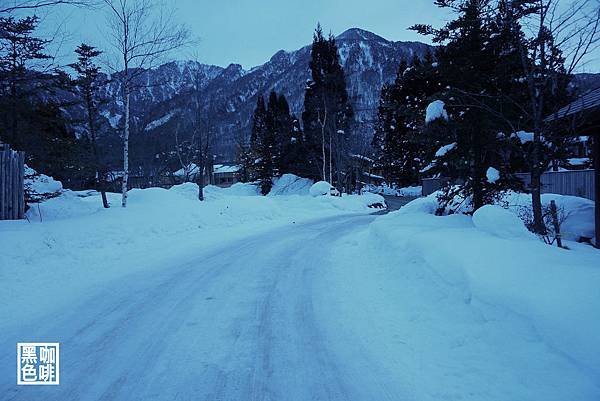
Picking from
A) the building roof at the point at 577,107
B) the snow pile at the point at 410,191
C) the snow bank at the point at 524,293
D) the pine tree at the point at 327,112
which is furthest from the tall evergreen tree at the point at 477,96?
the snow pile at the point at 410,191

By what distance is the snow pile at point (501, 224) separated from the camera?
6453 mm

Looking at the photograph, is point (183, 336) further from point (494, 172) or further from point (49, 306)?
point (494, 172)

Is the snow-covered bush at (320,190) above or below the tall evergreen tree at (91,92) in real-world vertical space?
below

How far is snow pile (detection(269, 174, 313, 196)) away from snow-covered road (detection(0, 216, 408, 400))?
34.0m

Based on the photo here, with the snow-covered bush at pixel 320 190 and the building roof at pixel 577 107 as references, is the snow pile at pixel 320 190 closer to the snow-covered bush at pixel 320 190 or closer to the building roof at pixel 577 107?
the snow-covered bush at pixel 320 190

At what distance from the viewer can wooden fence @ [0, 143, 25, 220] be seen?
916 centimetres

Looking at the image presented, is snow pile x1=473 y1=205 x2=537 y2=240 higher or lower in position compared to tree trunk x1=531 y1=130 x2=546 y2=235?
lower

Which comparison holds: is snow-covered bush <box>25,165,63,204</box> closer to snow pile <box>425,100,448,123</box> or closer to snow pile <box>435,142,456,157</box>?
snow pile <box>425,100,448,123</box>

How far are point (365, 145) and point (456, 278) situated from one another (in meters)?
36.2

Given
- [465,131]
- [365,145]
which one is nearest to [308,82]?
A: [365,145]

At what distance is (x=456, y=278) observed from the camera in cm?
520

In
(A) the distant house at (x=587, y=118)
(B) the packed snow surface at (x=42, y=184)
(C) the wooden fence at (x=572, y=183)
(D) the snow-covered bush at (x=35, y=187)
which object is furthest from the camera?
(C) the wooden fence at (x=572, y=183)

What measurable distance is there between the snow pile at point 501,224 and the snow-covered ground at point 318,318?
0.10ft

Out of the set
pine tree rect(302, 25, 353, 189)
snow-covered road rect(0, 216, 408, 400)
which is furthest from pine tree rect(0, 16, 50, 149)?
pine tree rect(302, 25, 353, 189)
